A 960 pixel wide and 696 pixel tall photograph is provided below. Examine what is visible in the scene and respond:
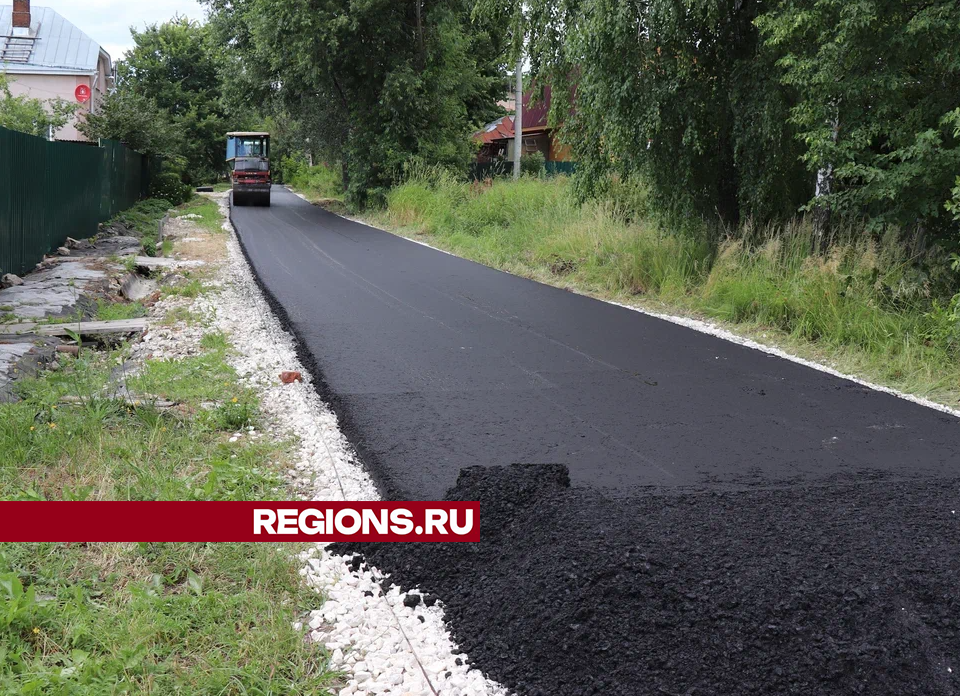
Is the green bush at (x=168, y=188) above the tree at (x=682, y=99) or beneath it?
beneath

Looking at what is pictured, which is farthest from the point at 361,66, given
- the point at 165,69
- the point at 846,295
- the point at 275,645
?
the point at 165,69

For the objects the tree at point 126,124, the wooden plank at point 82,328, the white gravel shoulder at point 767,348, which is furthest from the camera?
the tree at point 126,124

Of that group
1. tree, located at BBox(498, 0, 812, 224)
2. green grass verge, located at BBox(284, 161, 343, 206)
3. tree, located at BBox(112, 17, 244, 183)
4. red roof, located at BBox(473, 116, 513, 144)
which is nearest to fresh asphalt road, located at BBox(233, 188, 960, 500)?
tree, located at BBox(498, 0, 812, 224)

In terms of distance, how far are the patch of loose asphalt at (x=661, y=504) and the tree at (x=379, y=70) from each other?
18.1 meters

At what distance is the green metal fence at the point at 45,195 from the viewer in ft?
36.2

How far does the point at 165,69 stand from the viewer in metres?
54.8

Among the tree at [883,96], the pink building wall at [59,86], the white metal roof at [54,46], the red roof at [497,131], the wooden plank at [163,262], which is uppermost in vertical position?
the white metal roof at [54,46]

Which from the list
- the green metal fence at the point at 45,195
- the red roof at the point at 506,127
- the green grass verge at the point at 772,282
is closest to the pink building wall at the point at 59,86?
the red roof at the point at 506,127

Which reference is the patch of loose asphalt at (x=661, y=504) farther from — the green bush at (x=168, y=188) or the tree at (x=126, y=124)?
the green bush at (x=168, y=188)

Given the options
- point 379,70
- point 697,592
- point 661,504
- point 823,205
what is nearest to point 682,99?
point 823,205

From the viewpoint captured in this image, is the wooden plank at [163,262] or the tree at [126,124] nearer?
the wooden plank at [163,262]

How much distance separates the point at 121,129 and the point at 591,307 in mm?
21702

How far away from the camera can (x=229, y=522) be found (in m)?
4.27

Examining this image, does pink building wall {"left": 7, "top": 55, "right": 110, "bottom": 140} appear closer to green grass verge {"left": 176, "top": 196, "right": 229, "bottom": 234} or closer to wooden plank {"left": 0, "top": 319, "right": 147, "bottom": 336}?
green grass verge {"left": 176, "top": 196, "right": 229, "bottom": 234}
